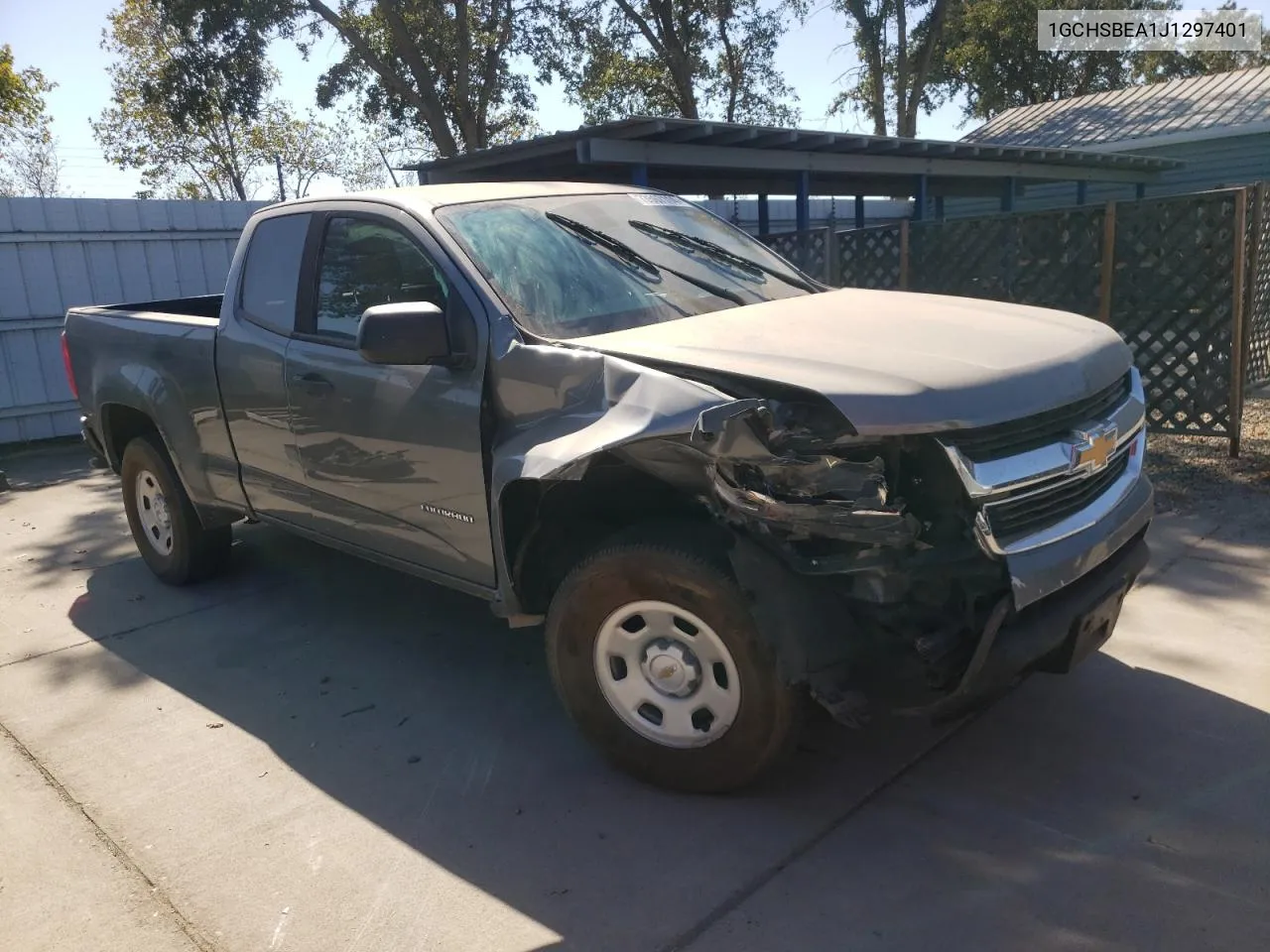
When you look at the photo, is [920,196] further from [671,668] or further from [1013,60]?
[1013,60]

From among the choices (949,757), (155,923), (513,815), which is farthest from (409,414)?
(949,757)

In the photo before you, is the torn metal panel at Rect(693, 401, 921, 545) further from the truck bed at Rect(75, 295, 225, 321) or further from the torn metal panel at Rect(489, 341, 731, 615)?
the truck bed at Rect(75, 295, 225, 321)

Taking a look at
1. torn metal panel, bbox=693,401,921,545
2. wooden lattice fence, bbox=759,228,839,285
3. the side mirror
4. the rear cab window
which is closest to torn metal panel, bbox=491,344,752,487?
torn metal panel, bbox=693,401,921,545

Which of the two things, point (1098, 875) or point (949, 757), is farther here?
point (949, 757)

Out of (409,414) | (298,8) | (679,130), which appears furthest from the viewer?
(298,8)

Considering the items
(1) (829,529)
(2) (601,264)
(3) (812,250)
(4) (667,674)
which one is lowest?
(4) (667,674)

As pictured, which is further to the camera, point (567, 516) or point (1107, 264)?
point (1107, 264)

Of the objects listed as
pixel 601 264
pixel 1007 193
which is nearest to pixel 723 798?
pixel 601 264

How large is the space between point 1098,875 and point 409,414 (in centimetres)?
264

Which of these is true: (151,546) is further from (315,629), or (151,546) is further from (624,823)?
(624,823)

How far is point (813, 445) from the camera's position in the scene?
9.05ft

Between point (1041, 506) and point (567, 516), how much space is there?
150 centimetres

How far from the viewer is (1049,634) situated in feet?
9.20

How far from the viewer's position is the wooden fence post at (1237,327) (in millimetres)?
6785
